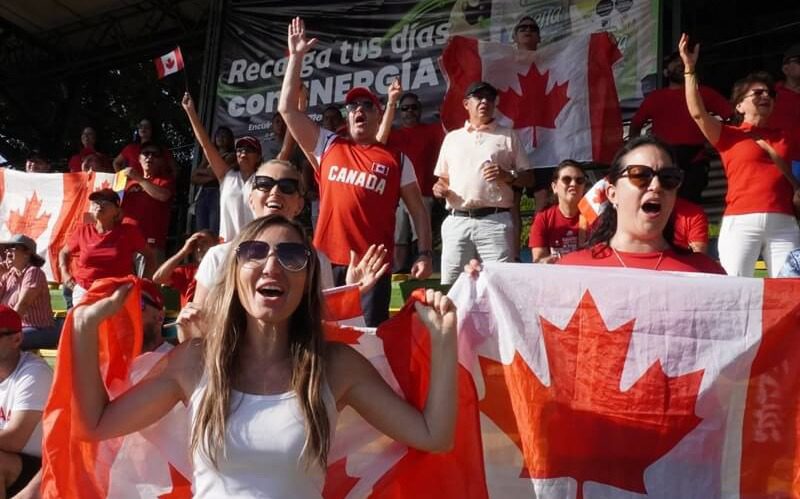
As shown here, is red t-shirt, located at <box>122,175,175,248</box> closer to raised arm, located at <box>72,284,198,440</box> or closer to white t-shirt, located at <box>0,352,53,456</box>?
white t-shirt, located at <box>0,352,53,456</box>

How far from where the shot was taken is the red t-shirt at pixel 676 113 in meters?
5.72

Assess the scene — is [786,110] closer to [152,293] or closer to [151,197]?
[152,293]

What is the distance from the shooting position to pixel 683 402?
8.16 feet

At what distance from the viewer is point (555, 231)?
5070 millimetres

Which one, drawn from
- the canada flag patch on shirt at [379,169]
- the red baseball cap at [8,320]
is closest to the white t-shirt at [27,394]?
the red baseball cap at [8,320]

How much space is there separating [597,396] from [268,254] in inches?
42.6

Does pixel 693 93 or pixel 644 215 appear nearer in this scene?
pixel 644 215

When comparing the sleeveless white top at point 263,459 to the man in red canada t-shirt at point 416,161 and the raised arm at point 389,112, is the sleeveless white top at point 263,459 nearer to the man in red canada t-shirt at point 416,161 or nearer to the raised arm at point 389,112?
the raised arm at point 389,112

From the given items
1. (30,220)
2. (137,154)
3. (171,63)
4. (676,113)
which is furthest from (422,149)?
(30,220)

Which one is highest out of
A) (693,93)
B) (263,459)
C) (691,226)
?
(693,93)

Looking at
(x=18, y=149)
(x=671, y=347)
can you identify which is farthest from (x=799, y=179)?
(x=18, y=149)

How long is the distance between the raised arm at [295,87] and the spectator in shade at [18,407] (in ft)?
5.40

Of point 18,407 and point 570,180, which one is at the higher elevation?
point 570,180

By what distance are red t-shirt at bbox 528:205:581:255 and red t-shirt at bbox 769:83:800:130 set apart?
1493 millimetres
